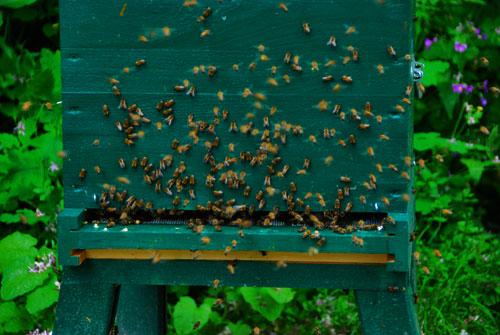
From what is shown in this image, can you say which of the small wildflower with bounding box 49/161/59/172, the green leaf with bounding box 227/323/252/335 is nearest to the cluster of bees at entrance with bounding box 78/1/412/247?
the green leaf with bounding box 227/323/252/335

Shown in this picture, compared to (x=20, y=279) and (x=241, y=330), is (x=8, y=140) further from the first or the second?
(x=241, y=330)

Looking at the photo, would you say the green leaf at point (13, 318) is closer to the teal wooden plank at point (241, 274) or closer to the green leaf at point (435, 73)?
the teal wooden plank at point (241, 274)

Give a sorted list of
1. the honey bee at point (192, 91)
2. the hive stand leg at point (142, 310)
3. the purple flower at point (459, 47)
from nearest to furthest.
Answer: the honey bee at point (192, 91) → the hive stand leg at point (142, 310) → the purple flower at point (459, 47)

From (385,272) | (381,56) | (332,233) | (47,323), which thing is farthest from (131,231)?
(47,323)

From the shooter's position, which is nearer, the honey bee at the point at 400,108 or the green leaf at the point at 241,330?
the honey bee at the point at 400,108

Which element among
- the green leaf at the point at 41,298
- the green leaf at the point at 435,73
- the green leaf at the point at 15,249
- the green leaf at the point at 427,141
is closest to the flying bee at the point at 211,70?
the green leaf at the point at 41,298

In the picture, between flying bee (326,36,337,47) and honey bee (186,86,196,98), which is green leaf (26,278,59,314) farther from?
flying bee (326,36,337,47)
